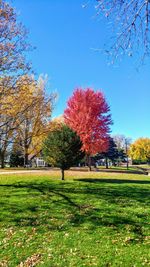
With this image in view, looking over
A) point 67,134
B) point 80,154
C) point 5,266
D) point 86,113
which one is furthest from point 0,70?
point 86,113

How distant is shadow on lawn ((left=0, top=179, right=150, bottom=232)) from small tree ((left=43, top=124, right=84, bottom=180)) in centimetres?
270

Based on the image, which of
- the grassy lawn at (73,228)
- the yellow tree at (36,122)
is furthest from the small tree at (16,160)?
the grassy lawn at (73,228)

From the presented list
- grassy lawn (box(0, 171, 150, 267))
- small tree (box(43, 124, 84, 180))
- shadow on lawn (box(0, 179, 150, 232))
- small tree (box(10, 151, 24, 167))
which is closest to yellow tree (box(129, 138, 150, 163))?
small tree (box(10, 151, 24, 167))

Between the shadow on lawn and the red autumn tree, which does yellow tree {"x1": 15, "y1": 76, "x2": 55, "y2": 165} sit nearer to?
the red autumn tree

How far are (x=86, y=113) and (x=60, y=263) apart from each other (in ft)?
93.0

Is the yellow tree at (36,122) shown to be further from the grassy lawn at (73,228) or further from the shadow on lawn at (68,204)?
the grassy lawn at (73,228)

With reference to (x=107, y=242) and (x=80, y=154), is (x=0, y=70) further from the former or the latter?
(x=107, y=242)

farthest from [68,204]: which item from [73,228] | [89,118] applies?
[89,118]

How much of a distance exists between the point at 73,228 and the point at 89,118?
25.7 meters

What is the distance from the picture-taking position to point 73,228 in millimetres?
10094

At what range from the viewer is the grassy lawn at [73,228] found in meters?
7.86

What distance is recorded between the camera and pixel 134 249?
Result: 27.2 ft

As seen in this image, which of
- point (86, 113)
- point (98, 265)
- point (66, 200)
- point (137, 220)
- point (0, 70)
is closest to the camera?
point (98, 265)

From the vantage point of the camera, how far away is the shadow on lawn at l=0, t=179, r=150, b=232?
1086 centimetres
